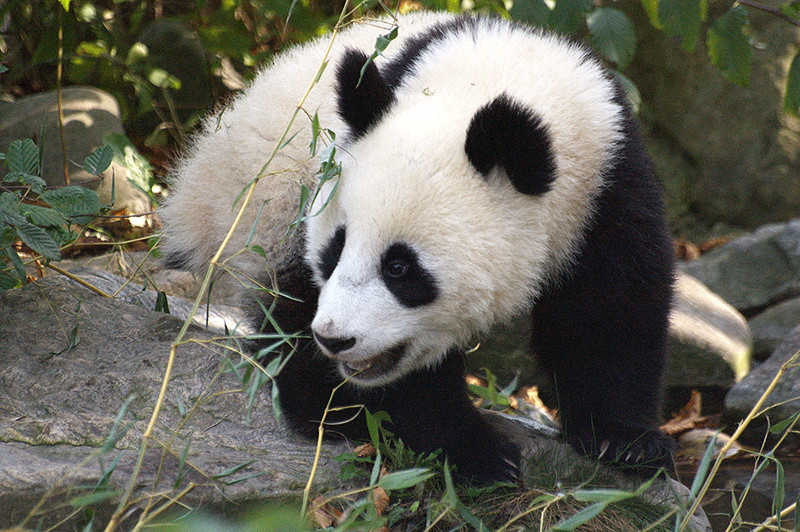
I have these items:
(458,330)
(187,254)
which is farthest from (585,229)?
(187,254)

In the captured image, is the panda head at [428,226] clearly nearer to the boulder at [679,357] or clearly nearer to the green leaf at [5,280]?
the green leaf at [5,280]

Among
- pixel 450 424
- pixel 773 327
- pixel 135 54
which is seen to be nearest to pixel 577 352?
pixel 450 424

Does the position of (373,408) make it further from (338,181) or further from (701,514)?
(701,514)

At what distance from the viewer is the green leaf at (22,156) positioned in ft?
7.95

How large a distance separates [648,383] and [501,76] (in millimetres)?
1073

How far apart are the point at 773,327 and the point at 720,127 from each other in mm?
2529

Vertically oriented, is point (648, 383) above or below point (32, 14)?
above

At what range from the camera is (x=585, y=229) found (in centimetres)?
229

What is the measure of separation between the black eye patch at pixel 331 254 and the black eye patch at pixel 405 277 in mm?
176

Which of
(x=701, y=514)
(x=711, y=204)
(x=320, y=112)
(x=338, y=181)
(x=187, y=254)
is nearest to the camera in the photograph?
(x=338, y=181)

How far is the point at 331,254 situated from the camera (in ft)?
7.18

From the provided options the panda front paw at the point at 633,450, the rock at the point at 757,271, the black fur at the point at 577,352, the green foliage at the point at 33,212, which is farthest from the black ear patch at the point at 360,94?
the rock at the point at 757,271

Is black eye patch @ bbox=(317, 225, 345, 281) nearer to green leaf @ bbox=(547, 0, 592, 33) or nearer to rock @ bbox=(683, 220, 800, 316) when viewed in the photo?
green leaf @ bbox=(547, 0, 592, 33)

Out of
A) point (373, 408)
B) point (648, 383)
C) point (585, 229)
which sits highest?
point (585, 229)
